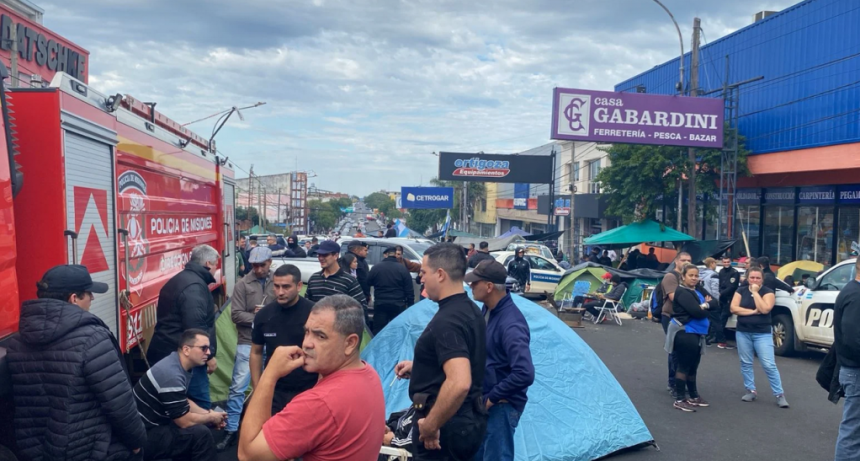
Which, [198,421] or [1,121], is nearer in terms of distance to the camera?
[1,121]

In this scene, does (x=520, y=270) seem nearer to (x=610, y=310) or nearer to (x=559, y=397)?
(x=610, y=310)

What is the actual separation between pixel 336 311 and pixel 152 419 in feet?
8.06

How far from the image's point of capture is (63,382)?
3271 mm

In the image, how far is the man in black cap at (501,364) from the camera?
3818mm

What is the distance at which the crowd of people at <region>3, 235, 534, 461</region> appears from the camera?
7.88 ft

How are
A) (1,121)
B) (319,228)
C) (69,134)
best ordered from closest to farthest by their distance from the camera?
(1,121) < (69,134) < (319,228)

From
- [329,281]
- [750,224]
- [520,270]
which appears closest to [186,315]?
[329,281]

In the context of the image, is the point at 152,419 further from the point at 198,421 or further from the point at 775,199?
the point at 775,199

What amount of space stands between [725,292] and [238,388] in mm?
8565

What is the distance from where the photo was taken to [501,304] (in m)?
4.08

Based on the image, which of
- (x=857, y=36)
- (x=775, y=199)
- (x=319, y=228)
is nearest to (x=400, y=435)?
(x=857, y=36)

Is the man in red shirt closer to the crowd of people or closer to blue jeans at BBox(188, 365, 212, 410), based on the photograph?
the crowd of people

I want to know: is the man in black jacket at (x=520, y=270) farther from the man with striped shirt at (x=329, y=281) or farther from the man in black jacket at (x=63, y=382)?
the man in black jacket at (x=63, y=382)

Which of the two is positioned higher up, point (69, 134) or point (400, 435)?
point (69, 134)
